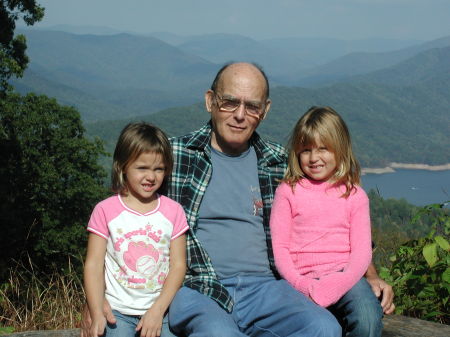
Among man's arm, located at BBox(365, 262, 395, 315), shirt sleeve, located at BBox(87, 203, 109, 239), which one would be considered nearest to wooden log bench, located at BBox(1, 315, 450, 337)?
man's arm, located at BBox(365, 262, 395, 315)

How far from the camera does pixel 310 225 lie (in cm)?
246

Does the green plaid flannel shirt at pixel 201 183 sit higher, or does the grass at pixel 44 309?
the green plaid flannel shirt at pixel 201 183

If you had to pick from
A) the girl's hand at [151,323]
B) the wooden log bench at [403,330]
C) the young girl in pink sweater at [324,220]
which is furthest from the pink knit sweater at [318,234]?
the girl's hand at [151,323]

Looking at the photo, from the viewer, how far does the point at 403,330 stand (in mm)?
2633

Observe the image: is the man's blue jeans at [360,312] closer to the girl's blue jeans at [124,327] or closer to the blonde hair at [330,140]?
the blonde hair at [330,140]

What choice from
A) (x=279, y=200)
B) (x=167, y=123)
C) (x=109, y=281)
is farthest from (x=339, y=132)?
(x=167, y=123)

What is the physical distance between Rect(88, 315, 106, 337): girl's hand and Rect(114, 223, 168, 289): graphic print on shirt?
168mm

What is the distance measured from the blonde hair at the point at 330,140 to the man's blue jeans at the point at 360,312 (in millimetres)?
443

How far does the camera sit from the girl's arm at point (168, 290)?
219 cm

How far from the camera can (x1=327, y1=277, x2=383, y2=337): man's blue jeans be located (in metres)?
2.22

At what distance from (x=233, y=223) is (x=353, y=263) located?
0.60 m

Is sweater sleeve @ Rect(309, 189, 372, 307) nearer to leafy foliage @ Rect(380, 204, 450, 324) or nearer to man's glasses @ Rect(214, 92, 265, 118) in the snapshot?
leafy foliage @ Rect(380, 204, 450, 324)

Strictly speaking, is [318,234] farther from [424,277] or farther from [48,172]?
[48,172]

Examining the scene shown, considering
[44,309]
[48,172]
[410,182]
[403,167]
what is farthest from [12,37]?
[403,167]
